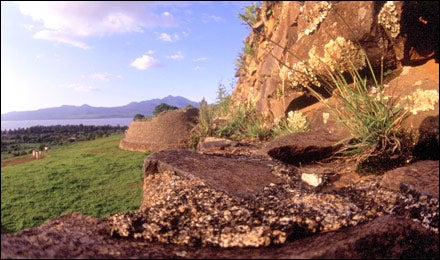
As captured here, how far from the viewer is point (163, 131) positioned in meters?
15.7

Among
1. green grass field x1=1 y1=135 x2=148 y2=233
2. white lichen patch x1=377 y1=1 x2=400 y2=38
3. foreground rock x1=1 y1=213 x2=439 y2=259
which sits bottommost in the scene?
green grass field x1=1 y1=135 x2=148 y2=233

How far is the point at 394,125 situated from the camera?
9.66 ft

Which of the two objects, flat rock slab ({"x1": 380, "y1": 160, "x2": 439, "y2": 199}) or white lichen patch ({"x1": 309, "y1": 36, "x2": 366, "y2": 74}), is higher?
white lichen patch ({"x1": 309, "y1": 36, "x2": 366, "y2": 74})

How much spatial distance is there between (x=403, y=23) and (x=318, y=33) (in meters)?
1.22

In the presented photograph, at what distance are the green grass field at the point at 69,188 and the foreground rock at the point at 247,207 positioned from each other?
506 centimetres

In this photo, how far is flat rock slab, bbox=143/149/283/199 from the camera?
2.70 metres

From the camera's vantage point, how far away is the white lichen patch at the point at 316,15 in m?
4.81

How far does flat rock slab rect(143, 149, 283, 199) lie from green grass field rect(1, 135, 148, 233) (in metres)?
4.49

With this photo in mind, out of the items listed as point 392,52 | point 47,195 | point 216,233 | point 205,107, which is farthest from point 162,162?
point 205,107

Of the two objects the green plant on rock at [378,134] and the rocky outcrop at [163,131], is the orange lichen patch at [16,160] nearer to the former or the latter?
the rocky outcrop at [163,131]

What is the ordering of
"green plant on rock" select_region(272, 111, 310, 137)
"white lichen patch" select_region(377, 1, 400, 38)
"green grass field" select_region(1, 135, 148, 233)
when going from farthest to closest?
"green grass field" select_region(1, 135, 148, 233) → "green plant on rock" select_region(272, 111, 310, 137) → "white lichen patch" select_region(377, 1, 400, 38)

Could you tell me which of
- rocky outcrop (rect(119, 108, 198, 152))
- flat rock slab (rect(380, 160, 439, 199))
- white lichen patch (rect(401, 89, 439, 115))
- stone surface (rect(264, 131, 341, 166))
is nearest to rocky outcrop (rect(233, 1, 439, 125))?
white lichen patch (rect(401, 89, 439, 115))

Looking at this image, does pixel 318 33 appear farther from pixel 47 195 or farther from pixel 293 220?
pixel 47 195

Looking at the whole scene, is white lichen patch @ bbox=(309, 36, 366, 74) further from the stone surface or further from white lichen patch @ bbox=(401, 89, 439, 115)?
white lichen patch @ bbox=(401, 89, 439, 115)
